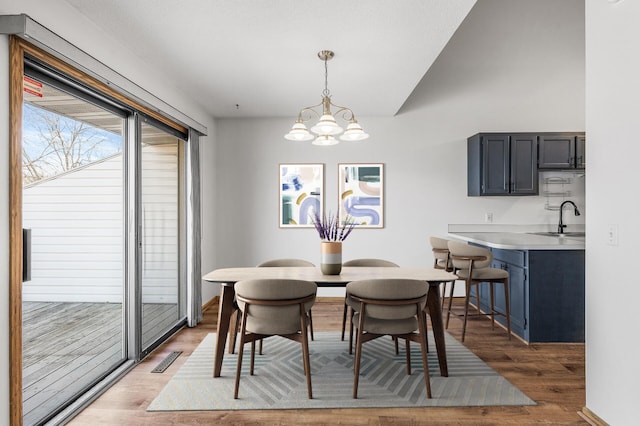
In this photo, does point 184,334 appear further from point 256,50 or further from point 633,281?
point 633,281

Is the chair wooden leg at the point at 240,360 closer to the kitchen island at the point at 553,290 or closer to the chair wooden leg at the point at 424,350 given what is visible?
the chair wooden leg at the point at 424,350

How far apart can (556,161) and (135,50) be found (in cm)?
472

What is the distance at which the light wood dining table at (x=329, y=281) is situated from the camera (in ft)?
9.42

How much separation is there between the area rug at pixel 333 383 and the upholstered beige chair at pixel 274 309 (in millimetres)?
167

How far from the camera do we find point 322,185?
5371 millimetres

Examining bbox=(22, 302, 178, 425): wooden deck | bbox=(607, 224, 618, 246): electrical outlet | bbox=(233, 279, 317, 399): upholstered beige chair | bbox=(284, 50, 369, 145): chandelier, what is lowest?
bbox=(22, 302, 178, 425): wooden deck

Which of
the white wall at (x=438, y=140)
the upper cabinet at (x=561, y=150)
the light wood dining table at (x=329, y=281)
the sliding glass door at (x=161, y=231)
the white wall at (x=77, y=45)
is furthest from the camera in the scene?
the white wall at (x=438, y=140)

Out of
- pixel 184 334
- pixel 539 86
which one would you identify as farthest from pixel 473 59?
pixel 184 334

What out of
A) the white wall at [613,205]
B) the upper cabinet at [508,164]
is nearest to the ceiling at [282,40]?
the white wall at [613,205]

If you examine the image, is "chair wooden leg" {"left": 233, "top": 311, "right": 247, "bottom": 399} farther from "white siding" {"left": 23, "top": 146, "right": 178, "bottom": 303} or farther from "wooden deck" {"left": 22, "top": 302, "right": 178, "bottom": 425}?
"white siding" {"left": 23, "top": 146, "right": 178, "bottom": 303}

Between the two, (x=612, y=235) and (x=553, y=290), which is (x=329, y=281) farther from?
(x=553, y=290)

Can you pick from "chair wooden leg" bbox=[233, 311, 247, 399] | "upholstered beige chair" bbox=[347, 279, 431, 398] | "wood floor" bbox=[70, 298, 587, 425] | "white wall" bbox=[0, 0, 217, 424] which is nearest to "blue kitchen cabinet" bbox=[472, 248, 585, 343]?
"wood floor" bbox=[70, 298, 587, 425]

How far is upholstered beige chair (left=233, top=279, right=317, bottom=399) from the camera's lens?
2527 millimetres

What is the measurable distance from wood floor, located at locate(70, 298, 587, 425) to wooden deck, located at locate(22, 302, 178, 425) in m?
0.23
